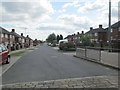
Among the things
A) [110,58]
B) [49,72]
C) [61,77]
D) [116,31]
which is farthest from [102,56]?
[116,31]

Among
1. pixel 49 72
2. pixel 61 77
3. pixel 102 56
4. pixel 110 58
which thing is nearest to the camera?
pixel 61 77

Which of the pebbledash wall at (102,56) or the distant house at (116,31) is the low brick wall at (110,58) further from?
the distant house at (116,31)

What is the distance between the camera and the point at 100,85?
831 cm

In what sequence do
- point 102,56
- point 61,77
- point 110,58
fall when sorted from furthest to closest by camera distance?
point 102,56 → point 110,58 → point 61,77

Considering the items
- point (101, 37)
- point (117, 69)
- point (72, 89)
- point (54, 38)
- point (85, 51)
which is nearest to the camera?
point (72, 89)

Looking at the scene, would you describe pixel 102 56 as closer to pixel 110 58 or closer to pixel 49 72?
pixel 110 58

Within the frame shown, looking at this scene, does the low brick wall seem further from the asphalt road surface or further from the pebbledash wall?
the asphalt road surface

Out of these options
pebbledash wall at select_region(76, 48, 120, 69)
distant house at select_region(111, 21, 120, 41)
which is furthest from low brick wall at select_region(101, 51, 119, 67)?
distant house at select_region(111, 21, 120, 41)

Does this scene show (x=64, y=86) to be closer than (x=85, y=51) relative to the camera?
Yes

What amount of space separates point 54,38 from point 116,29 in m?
101

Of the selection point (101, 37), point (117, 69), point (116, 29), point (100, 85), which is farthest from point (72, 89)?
point (101, 37)

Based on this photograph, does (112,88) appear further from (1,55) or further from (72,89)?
(1,55)

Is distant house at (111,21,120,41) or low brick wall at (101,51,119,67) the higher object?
distant house at (111,21,120,41)

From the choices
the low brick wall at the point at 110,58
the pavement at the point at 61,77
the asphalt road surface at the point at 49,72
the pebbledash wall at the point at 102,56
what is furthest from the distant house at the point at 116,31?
the pavement at the point at 61,77
